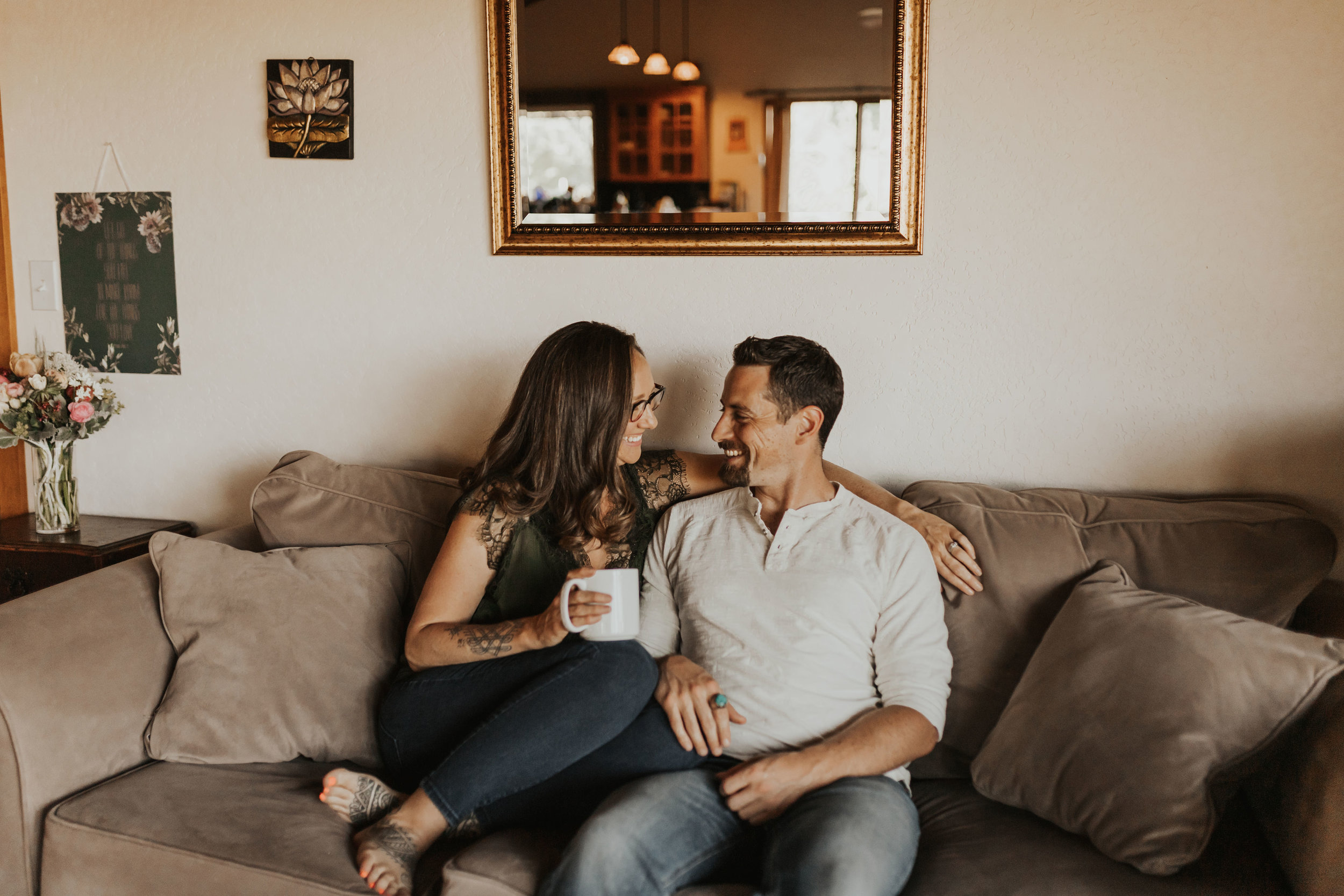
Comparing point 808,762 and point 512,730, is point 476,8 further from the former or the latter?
point 808,762

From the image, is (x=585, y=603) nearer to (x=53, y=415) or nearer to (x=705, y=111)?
(x=705, y=111)

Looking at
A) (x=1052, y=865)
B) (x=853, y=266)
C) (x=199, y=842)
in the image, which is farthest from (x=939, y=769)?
(x=199, y=842)

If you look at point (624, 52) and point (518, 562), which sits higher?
point (624, 52)

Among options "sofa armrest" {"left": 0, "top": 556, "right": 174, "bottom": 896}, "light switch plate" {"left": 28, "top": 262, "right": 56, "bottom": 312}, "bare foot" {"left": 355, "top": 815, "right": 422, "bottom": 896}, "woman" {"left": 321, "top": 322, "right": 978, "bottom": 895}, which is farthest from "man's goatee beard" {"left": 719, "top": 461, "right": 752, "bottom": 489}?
"light switch plate" {"left": 28, "top": 262, "right": 56, "bottom": 312}

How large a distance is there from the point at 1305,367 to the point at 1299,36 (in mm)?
670

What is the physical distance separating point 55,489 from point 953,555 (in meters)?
2.24

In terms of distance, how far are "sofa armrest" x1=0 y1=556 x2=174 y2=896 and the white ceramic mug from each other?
3.01 feet

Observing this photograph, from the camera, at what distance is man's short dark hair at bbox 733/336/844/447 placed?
1.62m

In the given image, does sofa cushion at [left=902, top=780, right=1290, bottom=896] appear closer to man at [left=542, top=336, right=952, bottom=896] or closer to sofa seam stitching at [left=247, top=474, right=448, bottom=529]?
man at [left=542, top=336, right=952, bottom=896]

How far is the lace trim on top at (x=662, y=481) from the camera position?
1787 millimetres

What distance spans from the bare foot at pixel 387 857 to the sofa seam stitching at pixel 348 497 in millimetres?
690

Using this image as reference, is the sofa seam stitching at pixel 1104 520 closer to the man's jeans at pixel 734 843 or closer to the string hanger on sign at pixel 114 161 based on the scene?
the man's jeans at pixel 734 843

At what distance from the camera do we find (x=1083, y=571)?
5.25 feet

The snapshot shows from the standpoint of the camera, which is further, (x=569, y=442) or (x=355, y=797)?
(x=569, y=442)
